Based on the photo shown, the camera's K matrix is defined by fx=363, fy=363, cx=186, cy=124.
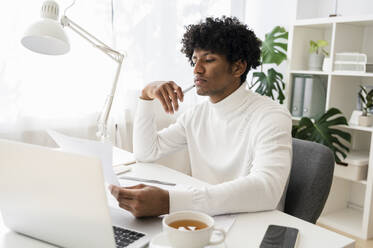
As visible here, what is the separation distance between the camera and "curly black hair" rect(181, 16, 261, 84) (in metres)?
1.50

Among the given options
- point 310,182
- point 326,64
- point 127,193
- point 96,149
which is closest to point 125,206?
point 127,193

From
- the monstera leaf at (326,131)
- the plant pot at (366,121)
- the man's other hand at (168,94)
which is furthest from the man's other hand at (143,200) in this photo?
the plant pot at (366,121)

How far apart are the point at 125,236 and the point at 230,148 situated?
2.16 feet

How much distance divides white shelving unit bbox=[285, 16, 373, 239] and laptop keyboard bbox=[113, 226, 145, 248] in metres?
1.90

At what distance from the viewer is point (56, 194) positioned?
72 cm

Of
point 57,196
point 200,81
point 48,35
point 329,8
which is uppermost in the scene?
point 329,8

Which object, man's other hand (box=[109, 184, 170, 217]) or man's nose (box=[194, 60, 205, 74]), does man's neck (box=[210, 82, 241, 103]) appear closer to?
man's nose (box=[194, 60, 205, 74])

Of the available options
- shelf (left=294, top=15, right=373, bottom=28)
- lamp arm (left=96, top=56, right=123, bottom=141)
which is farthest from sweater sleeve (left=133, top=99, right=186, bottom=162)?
shelf (left=294, top=15, right=373, bottom=28)

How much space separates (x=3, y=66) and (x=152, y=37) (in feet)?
3.31

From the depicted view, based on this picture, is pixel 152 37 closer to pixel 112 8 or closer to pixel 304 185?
pixel 112 8

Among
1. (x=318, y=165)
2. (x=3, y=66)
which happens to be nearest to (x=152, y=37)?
(x=3, y=66)

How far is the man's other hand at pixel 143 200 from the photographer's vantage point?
36.2 inches

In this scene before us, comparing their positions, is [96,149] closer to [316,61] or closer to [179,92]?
[179,92]

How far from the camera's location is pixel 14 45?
1.98m
